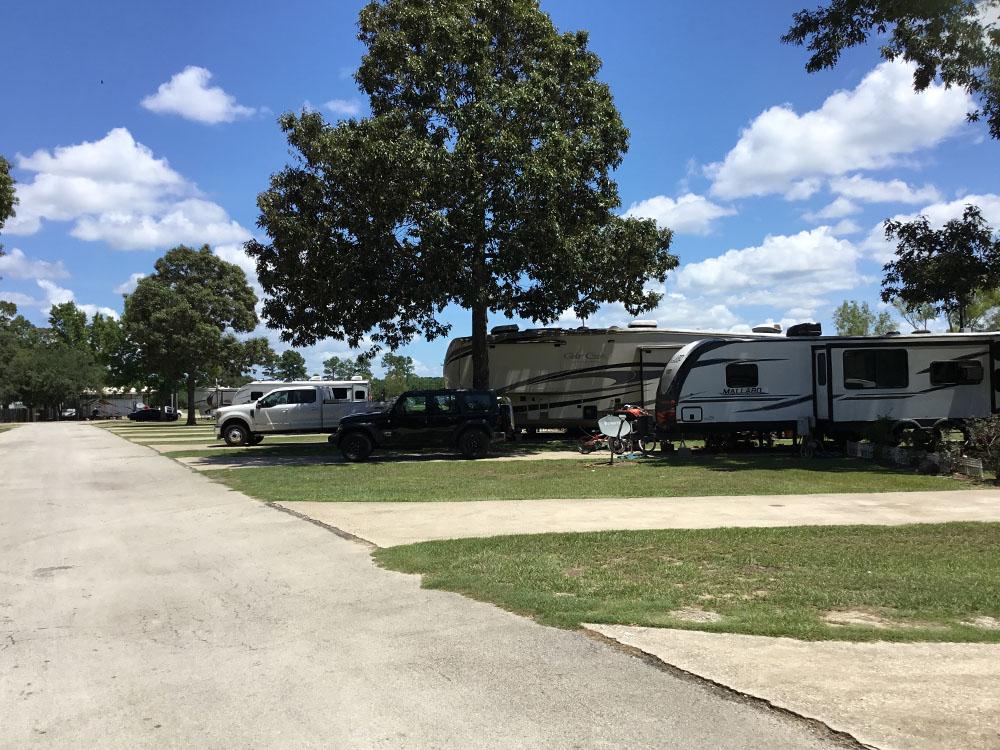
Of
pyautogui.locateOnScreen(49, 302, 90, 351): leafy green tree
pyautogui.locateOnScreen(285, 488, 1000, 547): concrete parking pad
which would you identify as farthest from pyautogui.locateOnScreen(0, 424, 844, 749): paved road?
pyautogui.locateOnScreen(49, 302, 90, 351): leafy green tree

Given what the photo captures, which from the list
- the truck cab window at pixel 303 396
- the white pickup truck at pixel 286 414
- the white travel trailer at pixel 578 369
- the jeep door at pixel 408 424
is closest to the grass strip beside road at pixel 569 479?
the jeep door at pixel 408 424

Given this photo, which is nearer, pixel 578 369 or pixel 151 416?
pixel 578 369

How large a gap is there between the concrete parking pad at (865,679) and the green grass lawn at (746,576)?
25 centimetres

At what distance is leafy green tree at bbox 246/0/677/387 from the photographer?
2023cm

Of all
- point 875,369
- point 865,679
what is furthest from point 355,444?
point 865,679

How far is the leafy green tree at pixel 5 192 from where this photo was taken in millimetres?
22312

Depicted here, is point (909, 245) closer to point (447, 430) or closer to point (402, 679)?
point (447, 430)

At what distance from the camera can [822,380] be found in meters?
19.2

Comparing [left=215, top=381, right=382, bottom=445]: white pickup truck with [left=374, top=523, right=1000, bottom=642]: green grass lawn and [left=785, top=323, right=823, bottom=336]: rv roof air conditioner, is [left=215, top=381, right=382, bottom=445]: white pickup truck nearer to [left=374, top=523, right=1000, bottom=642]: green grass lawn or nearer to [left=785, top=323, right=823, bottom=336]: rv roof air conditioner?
[left=785, top=323, right=823, bottom=336]: rv roof air conditioner

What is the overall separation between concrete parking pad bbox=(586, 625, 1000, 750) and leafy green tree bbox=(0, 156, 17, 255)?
23476 millimetres

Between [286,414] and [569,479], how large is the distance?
1519 centimetres

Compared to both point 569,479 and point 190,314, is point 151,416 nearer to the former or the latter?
point 190,314

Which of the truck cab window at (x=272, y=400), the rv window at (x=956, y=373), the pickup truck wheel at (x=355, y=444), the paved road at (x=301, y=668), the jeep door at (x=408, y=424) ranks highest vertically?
the rv window at (x=956, y=373)

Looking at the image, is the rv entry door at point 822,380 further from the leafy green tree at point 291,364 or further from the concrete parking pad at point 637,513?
the leafy green tree at point 291,364
